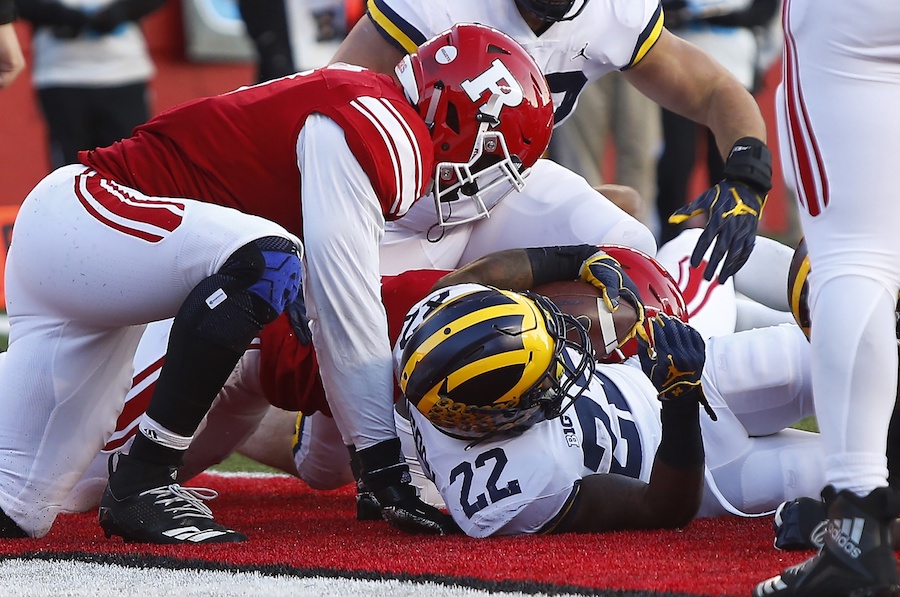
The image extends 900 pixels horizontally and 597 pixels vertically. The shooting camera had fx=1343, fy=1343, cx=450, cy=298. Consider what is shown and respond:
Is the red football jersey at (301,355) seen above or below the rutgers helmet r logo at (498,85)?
below

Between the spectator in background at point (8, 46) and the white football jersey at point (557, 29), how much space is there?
0.98m

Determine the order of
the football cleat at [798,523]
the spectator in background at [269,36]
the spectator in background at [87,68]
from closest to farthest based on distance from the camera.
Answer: the football cleat at [798,523] < the spectator in background at [87,68] < the spectator in background at [269,36]

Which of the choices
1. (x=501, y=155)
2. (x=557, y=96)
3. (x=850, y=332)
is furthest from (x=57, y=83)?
(x=850, y=332)

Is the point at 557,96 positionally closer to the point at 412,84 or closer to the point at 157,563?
the point at 412,84

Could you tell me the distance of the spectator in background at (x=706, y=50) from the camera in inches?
253

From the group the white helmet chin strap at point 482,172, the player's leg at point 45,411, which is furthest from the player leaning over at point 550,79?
the player's leg at point 45,411

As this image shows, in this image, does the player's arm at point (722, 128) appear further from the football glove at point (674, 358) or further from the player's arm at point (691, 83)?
the football glove at point (674, 358)

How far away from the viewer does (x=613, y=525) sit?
268cm

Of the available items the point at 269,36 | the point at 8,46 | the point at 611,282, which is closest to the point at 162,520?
the point at 611,282

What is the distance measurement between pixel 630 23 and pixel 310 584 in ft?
7.00

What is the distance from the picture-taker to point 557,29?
146 inches

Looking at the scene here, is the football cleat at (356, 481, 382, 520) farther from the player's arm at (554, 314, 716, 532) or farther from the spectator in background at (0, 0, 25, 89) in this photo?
the spectator in background at (0, 0, 25, 89)

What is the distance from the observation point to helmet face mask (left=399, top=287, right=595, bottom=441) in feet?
8.43

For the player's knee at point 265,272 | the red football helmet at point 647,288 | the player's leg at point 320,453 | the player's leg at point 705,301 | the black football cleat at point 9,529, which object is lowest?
the player's leg at point 320,453
